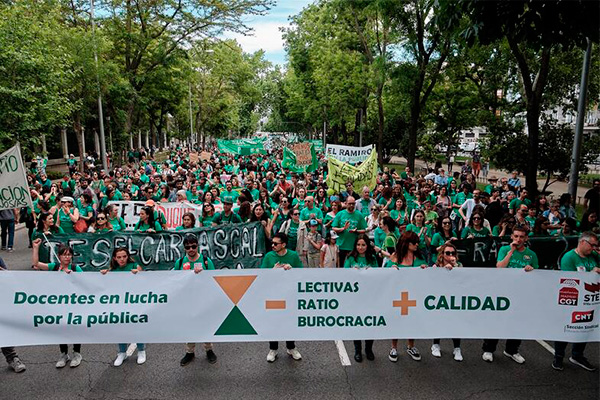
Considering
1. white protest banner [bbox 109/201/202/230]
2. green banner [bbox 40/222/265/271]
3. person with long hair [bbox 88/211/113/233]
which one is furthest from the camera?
white protest banner [bbox 109/201/202/230]

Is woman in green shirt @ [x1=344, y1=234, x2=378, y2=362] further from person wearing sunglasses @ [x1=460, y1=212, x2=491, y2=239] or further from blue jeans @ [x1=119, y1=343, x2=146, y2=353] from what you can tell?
blue jeans @ [x1=119, y1=343, x2=146, y2=353]

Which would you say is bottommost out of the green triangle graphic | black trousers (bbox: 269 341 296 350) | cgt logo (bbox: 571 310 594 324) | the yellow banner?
black trousers (bbox: 269 341 296 350)

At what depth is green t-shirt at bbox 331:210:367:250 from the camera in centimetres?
761

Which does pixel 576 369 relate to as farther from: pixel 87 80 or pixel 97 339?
pixel 87 80

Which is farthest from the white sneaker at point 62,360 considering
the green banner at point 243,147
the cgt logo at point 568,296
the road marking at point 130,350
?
the green banner at point 243,147

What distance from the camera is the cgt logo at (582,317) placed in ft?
16.9

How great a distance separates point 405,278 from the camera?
17.0 ft

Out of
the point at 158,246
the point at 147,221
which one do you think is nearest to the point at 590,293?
the point at 158,246

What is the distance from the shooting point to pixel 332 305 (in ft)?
17.0

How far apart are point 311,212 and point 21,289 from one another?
4574 millimetres

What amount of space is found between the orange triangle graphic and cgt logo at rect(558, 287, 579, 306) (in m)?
3.43

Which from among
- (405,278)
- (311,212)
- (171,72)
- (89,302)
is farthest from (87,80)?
(405,278)

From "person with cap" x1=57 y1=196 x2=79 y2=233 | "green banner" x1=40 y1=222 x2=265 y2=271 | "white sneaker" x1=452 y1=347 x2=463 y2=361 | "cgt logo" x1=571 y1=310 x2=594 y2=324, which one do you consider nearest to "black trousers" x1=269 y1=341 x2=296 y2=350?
"white sneaker" x1=452 y1=347 x2=463 y2=361

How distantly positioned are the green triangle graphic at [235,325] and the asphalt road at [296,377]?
56cm
